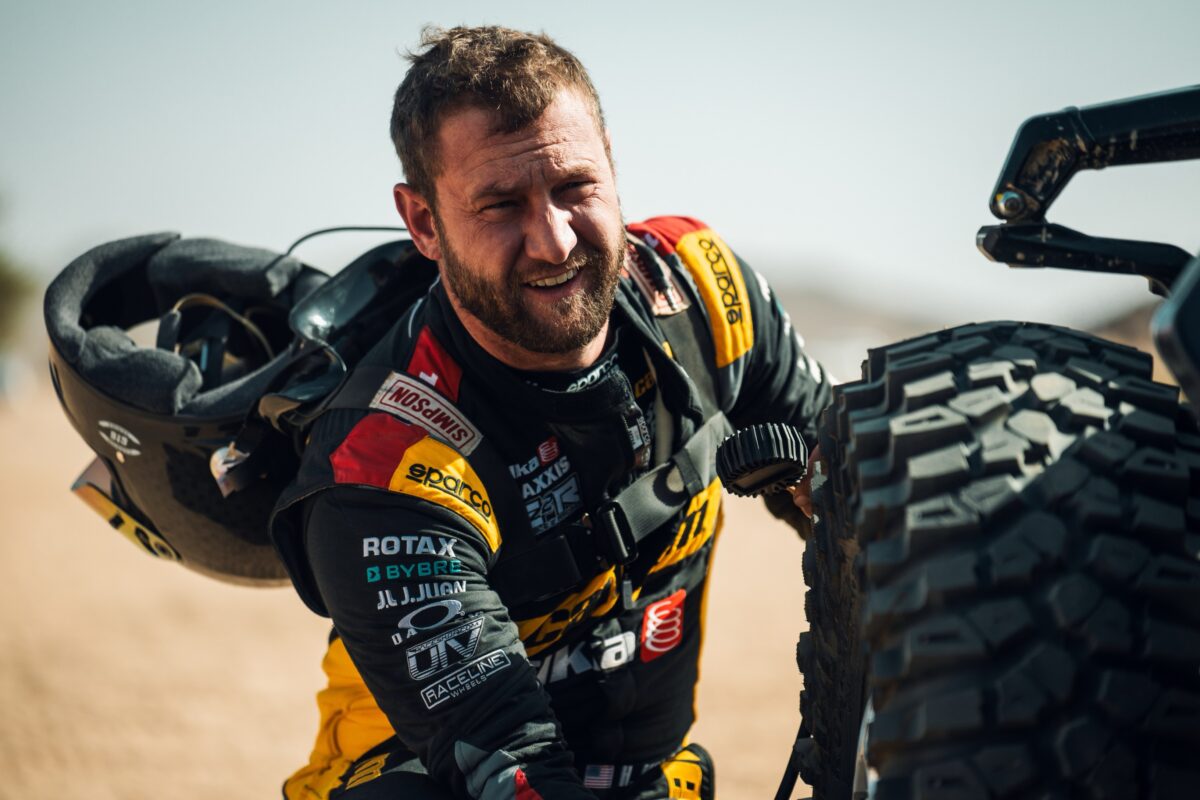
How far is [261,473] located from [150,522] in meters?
0.48

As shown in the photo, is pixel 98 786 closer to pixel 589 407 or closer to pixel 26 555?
pixel 589 407

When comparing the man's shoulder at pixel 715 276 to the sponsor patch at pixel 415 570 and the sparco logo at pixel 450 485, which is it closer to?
the sparco logo at pixel 450 485

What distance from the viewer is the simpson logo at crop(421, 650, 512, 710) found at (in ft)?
6.70

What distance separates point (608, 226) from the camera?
2.33 meters

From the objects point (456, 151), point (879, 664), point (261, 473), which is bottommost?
point (261, 473)

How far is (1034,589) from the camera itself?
1227 mm

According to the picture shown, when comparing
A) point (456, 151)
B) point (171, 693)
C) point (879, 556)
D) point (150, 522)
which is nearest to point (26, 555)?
point (171, 693)

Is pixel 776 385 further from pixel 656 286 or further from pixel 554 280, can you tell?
pixel 554 280

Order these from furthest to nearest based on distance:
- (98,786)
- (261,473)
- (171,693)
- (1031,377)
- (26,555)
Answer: (26,555), (171,693), (98,786), (261,473), (1031,377)

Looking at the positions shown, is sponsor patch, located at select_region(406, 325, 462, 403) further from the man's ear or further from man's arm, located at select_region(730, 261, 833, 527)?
man's arm, located at select_region(730, 261, 833, 527)

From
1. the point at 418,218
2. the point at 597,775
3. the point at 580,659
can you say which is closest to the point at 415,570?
the point at 580,659

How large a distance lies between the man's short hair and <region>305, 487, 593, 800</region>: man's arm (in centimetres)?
71

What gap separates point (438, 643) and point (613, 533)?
1.38 feet

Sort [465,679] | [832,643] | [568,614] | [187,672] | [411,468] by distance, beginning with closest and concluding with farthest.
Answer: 1. [832,643]
2. [465,679]
3. [411,468]
4. [568,614]
5. [187,672]
